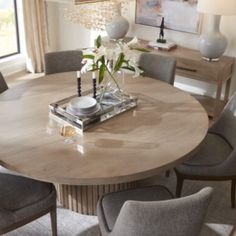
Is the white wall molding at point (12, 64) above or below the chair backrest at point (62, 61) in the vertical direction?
below

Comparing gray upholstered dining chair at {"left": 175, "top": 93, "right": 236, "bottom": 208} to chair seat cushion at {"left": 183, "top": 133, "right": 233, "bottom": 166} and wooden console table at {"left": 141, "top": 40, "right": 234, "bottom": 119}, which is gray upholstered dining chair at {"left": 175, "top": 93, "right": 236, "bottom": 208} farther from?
wooden console table at {"left": 141, "top": 40, "right": 234, "bottom": 119}

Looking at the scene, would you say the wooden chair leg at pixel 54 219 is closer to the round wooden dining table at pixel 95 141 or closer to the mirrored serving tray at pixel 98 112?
the round wooden dining table at pixel 95 141

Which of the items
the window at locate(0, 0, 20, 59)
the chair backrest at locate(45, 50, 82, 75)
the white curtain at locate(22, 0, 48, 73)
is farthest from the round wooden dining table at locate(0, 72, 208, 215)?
the window at locate(0, 0, 20, 59)

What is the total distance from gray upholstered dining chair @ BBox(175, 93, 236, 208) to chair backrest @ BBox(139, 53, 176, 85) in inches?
24.4

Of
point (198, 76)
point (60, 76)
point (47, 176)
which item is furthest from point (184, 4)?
point (47, 176)

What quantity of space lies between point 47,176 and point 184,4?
2943mm

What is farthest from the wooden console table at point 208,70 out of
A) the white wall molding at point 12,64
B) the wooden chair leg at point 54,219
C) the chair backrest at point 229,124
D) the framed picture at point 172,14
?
the wooden chair leg at point 54,219

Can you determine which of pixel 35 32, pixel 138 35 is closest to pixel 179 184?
pixel 138 35

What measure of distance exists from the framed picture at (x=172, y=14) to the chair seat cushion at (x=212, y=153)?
1.84 m

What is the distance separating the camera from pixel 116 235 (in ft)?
5.53

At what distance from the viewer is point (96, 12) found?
4609 millimetres

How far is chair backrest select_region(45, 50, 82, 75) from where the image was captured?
321cm

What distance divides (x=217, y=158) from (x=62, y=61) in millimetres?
1625

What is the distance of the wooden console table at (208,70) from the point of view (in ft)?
12.1
